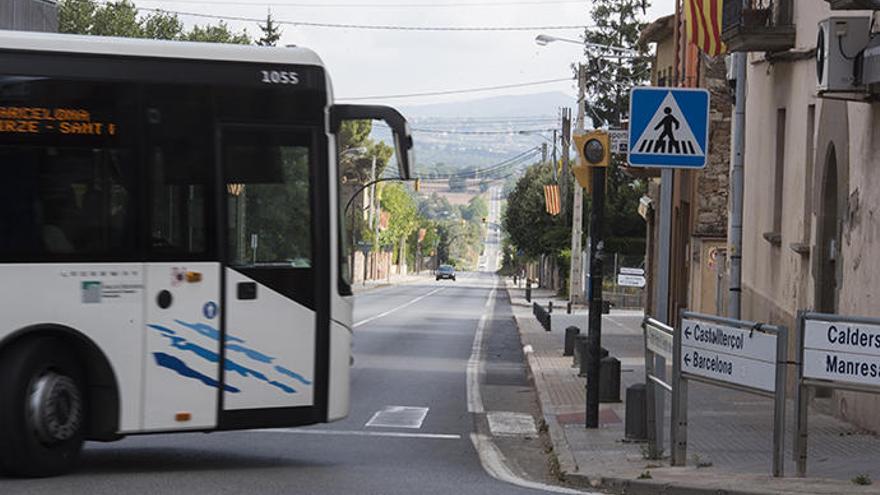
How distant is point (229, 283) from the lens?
1205cm

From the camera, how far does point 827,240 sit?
19266 millimetres

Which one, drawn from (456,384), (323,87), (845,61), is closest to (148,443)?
(323,87)

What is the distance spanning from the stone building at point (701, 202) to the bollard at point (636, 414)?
64.0 ft

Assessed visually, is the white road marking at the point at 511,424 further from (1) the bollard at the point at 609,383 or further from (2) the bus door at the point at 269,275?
(2) the bus door at the point at 269,275

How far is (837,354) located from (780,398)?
672mm

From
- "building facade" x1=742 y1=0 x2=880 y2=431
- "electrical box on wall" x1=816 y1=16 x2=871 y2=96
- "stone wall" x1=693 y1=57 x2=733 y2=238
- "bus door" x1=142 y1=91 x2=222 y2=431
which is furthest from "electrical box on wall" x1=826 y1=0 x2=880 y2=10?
"stone wall" x1=693 y1=57 x2=733 y2=238

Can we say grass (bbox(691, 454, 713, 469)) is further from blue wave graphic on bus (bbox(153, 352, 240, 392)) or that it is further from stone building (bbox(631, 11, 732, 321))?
stone building (bbox(631, 11, 732, 321))

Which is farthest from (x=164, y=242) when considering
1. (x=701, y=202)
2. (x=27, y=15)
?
(x=27, y=15)

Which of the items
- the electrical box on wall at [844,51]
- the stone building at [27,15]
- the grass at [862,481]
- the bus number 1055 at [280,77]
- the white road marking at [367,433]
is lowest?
the white road marking at [367,433]

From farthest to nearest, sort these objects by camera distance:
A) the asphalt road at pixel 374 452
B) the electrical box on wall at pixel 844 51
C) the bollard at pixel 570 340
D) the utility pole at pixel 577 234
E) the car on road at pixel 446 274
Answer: the car on road at pixel 446 274
the utility pole at pixel 577 234
the bollard at pixel 570 340
the electrical box on wall at pixel 844 51
the asphalt road at pixel 374 452

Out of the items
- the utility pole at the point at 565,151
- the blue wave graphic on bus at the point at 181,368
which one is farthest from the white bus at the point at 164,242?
the utility pole at the point at 565,151

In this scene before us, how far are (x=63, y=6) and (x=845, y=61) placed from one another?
65.2m

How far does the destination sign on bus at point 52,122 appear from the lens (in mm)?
11344

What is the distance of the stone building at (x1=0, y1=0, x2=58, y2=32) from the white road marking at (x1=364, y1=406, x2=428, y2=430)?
2245 cm
